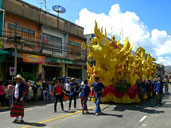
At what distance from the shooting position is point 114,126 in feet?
22.2

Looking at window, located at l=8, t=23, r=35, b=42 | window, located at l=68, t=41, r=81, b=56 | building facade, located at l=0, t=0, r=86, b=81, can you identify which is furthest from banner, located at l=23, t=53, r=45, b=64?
window, located at l=68, t=41, r=81, b=56

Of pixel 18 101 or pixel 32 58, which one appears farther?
pixel 32 58

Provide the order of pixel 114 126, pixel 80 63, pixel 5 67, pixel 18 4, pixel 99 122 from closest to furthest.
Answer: pixel 114 126 < pixel 99 122 < pixel 5 67 < pixel 18 4 < pixel 80 63

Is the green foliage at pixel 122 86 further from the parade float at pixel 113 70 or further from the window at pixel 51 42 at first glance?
the window at pixel 51 42

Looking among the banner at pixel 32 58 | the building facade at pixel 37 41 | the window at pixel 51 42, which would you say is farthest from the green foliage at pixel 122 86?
the window at pixel 51 42

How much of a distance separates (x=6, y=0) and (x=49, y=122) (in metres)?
16.7

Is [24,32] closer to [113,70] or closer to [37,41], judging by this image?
[37,41]

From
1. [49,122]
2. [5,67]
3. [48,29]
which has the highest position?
[48,29]

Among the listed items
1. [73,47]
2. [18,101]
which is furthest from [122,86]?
[73,47]

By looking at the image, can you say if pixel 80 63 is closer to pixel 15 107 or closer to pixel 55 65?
pixel 55 65

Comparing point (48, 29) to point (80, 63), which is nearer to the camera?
point (48, 29)

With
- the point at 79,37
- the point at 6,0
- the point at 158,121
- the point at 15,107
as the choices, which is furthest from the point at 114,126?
the point at 79,37

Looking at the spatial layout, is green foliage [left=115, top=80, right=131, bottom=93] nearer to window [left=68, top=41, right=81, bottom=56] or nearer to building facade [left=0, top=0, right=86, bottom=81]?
building facade [left=0, top=0, right=86, bottom=81]

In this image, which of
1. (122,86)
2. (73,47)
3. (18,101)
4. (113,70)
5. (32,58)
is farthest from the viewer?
(73,47)
